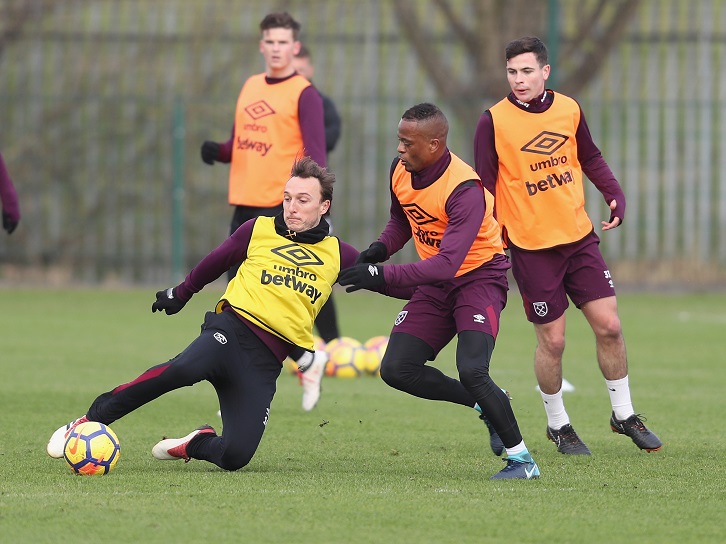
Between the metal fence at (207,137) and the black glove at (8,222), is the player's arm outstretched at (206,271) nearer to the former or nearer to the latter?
the black glove at (8,222)

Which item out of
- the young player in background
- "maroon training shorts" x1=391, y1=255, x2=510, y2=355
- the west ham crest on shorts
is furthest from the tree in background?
"maroon training shorts" x1=391, y1=255, x2=510, y2=355

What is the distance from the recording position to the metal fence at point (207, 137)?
19656 millimetres

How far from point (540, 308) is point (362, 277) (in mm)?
1602

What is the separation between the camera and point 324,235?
22.8ft

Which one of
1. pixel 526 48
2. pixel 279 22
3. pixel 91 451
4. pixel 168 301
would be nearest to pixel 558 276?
pixel 526 48

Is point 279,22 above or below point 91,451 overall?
above

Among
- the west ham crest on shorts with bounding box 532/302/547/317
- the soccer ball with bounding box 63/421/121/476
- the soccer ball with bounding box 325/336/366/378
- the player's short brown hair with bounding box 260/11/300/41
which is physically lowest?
the soccer ball with bounding box 325/336/366/378

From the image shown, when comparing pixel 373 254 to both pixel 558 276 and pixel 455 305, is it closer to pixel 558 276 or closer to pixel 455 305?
pixel 455 305

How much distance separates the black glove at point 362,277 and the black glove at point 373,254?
38 cm

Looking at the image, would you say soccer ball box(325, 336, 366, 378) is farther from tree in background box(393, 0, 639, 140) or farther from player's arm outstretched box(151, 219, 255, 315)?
tree in background box(393, 0, 639, 140)

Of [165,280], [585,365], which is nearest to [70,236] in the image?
[165,280]

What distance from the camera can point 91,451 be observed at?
6504 millimetres

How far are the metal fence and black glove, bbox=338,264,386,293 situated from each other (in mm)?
13169

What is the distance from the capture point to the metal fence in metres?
19.7
